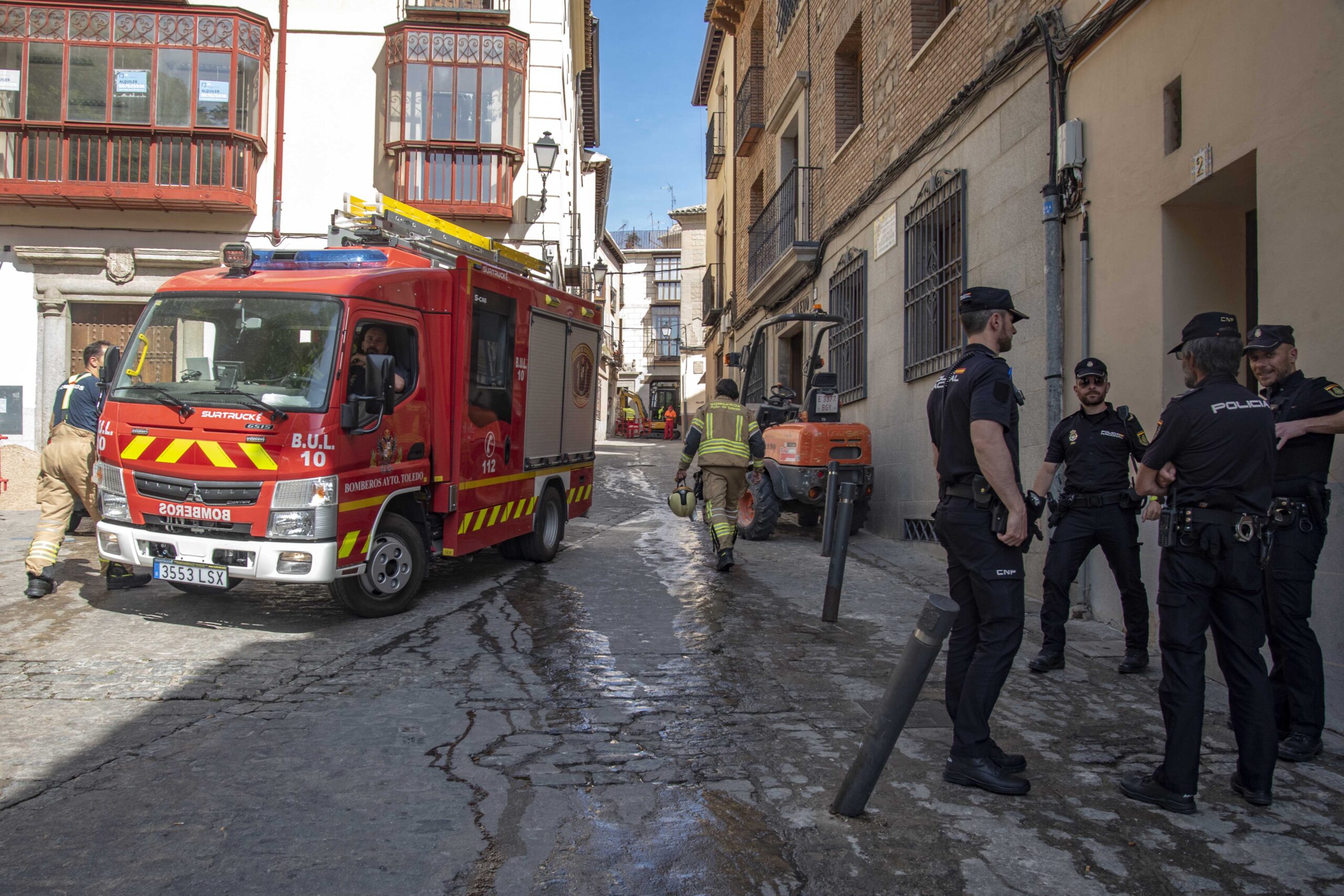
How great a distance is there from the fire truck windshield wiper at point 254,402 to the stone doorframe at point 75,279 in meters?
12.4

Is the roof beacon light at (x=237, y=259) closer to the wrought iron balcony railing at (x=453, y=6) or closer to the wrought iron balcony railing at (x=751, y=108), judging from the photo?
the wrought iron balcony railing at (x=453, y=6)

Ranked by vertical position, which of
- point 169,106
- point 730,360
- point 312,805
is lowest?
point 312,805

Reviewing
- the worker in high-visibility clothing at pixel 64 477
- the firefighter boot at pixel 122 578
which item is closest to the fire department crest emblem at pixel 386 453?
the worker in high-visibility clothing at pixel 64 477

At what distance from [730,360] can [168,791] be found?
10023 millimetres

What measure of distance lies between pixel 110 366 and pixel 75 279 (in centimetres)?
1277

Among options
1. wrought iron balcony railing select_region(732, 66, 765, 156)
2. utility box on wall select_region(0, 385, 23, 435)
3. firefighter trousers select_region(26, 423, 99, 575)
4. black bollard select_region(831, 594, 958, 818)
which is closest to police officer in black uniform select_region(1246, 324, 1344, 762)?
black bollard select_region(831, 594, 958, 818)

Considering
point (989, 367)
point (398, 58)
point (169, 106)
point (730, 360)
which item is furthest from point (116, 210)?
point (989, 367)

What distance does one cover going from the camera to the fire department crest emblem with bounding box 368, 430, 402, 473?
20.6 feet

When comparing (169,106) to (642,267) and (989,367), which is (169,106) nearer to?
(989,367)

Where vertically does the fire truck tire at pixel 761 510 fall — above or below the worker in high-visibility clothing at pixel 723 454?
below

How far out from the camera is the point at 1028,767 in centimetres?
381

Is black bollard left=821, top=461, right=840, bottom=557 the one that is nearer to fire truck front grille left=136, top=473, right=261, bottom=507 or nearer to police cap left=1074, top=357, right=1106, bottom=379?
police cap left=1074, top=357, right=1106, bottom=379

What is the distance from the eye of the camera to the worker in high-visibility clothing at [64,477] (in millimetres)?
6707

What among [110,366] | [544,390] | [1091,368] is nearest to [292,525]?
[110,366]
